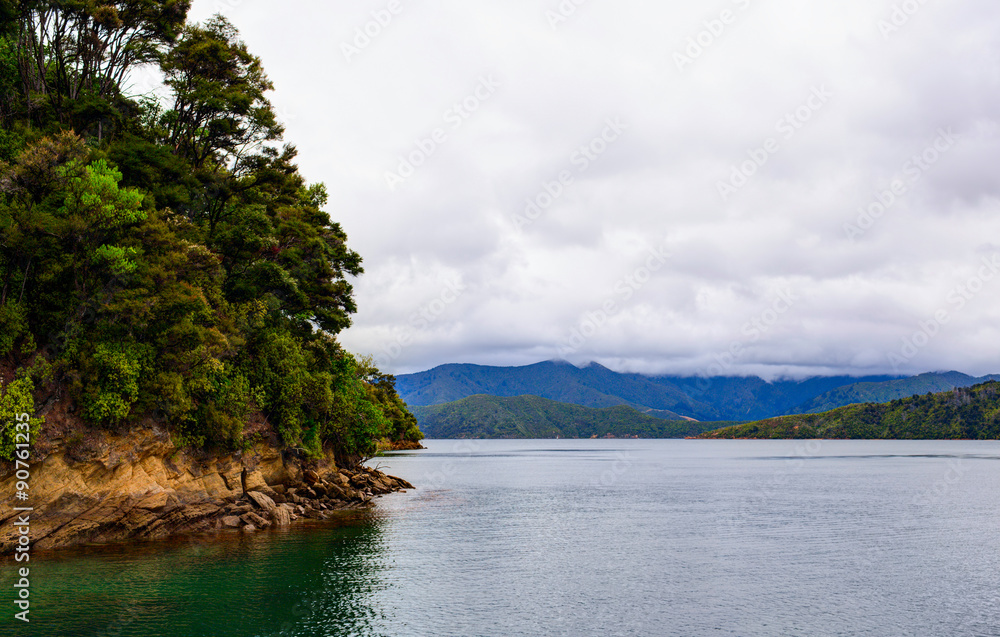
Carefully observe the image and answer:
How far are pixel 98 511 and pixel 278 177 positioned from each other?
117 feet

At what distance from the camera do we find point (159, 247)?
47.8 metres

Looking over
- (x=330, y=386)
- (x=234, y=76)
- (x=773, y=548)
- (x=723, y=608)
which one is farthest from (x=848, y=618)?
(x=234, y=76)

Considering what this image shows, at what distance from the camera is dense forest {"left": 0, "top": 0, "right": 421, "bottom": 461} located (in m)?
43.1

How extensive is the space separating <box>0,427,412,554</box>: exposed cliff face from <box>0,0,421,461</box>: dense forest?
2003 millimetres

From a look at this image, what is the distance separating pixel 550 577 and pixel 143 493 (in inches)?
1178

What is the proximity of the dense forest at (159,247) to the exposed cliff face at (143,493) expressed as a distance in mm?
2003

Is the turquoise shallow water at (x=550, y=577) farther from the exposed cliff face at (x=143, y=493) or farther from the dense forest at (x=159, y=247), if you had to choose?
the dense forest at (x=159, y=247)

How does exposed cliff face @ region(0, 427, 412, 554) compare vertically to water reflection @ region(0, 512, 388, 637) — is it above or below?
above

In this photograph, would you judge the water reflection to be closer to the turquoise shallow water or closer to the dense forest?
the turquoise shallow water

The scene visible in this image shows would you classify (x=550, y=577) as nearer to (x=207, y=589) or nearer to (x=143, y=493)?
(x=207, y=589)

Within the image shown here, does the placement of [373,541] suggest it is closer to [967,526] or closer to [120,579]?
[120,579]

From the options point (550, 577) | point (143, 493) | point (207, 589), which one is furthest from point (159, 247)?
point (550, 577)

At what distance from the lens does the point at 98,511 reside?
143 ft

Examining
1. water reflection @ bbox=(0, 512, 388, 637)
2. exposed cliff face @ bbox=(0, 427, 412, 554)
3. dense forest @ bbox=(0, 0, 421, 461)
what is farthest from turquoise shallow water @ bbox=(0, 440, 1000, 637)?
dense forest @ bbox=(0, 0, 421, 461)
